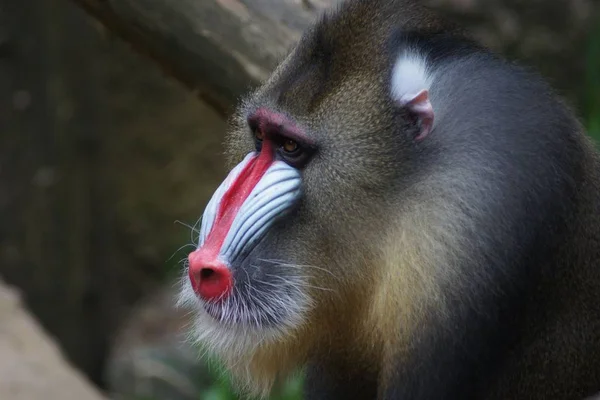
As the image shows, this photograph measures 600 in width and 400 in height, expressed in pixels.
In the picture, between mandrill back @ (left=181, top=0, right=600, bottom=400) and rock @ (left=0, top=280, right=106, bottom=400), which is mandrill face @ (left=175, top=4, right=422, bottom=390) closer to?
mandrill back @ (left=181, top=0, right=600, bottom=400)

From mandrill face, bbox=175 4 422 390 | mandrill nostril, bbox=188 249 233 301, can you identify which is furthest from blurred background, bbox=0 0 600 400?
mandrill nostril, bbox=188 249 233 301

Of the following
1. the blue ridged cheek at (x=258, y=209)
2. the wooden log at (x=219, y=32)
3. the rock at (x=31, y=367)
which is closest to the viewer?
the blue ridged cheek at (x=258, y=209)

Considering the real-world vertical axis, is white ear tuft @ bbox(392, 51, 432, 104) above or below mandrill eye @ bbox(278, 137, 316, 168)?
above

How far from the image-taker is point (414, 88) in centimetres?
286

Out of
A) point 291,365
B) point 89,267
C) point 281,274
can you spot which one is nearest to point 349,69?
point 281,274

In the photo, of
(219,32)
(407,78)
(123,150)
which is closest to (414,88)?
(407,78)

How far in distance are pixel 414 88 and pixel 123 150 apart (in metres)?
5.11

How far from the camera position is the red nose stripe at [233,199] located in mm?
2789

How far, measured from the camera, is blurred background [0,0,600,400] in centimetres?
376

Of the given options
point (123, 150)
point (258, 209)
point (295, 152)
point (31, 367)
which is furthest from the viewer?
point (123, 150)

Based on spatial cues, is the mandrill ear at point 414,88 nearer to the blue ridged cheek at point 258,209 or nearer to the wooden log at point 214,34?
the blue ridged cheek at point 258,209

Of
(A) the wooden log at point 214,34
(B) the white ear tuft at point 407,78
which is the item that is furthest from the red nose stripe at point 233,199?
(A) the wooden log at point 214,34

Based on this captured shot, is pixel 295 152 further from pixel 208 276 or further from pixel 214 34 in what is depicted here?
pixel 214 34

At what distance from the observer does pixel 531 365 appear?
9.92 ft
